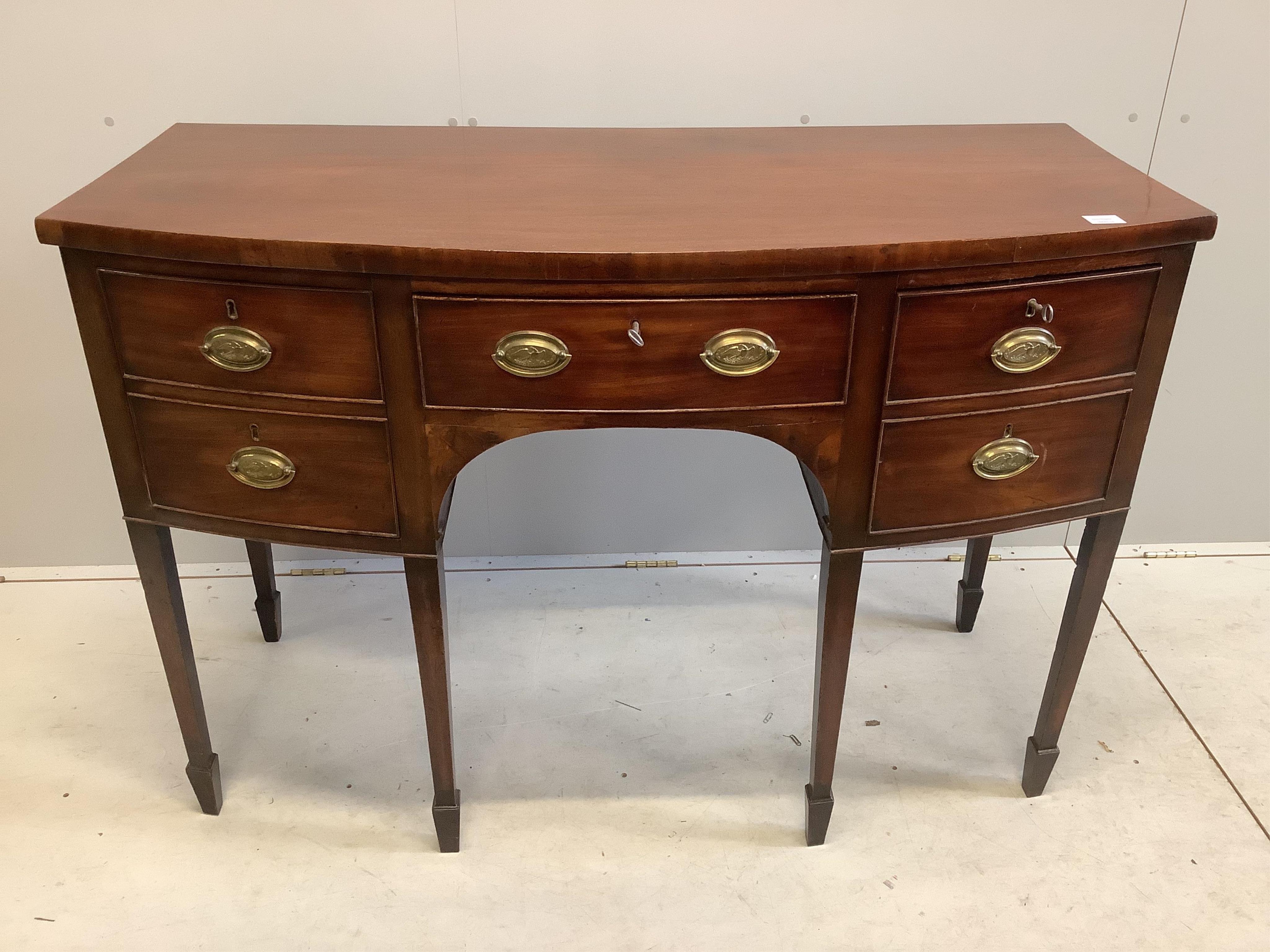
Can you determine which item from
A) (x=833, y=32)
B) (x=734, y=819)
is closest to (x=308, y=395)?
(x=734, y=819)

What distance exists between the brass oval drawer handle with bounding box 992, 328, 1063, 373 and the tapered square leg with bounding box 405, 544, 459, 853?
733mm

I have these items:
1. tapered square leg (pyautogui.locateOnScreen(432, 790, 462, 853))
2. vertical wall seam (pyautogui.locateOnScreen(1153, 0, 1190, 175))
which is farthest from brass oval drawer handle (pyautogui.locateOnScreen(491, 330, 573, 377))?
vertical wall seam (pyautogui.locateOnScreen(1153, 0, 1190, 175))

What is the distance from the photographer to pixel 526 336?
1210mm

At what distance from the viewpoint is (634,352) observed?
48.2 inches

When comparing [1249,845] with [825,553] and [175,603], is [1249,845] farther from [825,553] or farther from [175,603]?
[175,603]

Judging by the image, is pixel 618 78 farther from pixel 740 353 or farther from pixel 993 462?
pixel 993 462

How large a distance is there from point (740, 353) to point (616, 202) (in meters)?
0.26

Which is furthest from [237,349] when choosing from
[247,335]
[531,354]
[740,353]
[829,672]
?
[829,672]

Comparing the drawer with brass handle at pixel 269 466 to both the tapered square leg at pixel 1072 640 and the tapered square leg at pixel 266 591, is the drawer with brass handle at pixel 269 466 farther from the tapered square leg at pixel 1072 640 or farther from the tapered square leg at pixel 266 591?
the tapered square leg at pixel 1072 640

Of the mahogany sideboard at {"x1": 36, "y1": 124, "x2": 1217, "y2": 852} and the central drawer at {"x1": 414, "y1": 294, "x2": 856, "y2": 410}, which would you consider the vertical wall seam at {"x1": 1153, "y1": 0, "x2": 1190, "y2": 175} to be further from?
the central drawer at {"x1": 414, "y1": 294, "x2": 856, "y2": 410}

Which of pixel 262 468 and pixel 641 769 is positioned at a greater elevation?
pixel 262 468

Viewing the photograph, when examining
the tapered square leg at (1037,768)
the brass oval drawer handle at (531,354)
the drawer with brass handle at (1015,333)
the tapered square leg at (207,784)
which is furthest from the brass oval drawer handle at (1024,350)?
the tapered square leg at (207,784)

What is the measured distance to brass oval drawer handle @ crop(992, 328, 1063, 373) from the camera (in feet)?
4.10

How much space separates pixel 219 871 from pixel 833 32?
1640 millimetres
